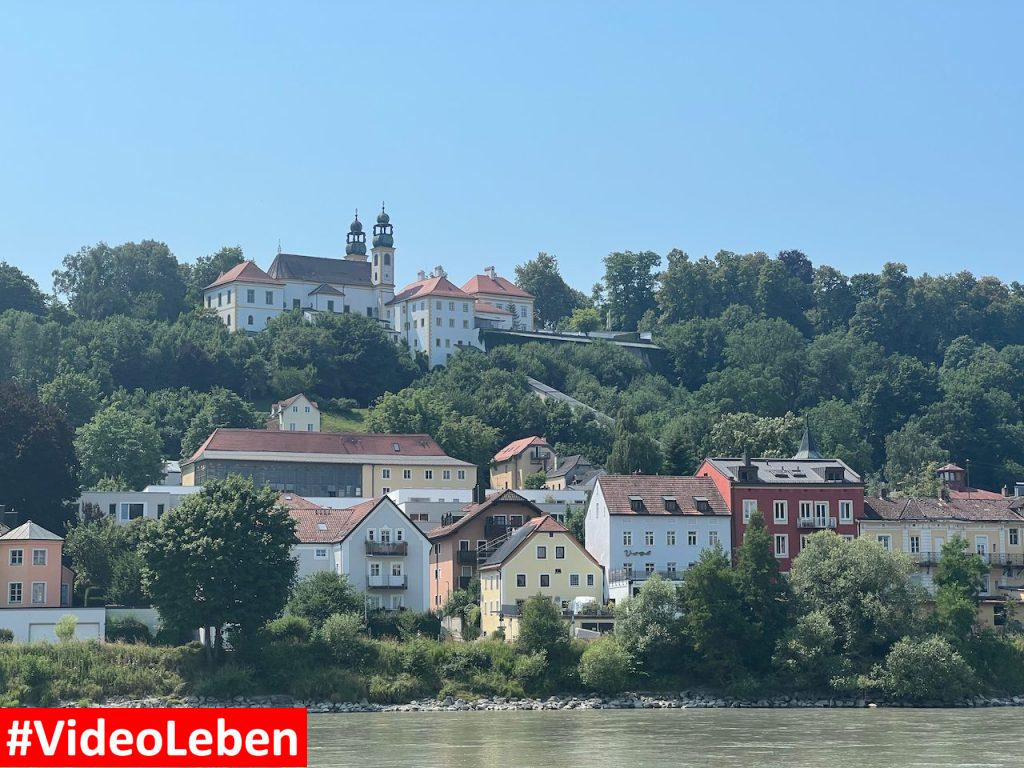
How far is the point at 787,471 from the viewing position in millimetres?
77250

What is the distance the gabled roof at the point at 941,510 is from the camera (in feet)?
254

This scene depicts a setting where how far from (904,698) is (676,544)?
47.1 feet

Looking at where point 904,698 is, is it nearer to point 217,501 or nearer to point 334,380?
point 217,501

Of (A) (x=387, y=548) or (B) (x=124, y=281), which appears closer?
(A) (x=387, y=548)

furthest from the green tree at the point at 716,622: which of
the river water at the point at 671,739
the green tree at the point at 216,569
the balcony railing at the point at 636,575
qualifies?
the green tree at the point at 216,569

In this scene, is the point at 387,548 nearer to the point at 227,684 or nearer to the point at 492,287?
the point at 227,684

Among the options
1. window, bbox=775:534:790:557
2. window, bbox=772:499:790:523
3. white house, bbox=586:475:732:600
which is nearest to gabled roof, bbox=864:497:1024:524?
window, bbox=772:499:790:523

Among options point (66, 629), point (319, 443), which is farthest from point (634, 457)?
point (66, 629)

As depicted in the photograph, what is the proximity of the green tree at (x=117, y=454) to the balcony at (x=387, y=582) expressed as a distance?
30.9m

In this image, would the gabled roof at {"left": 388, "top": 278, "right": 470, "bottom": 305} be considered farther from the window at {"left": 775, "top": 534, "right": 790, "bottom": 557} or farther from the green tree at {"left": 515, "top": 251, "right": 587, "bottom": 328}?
the window at {"left": 775, "top": 534, "right": 790, "bottom": 557}

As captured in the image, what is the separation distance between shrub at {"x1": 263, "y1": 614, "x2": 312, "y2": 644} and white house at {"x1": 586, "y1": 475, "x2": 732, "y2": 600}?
13745mm

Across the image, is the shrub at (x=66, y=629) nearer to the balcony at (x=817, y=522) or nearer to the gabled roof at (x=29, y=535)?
the gabled roof at (x=29, y=535)

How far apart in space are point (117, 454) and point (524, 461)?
25.4m

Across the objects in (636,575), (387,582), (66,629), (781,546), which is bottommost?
(66,629)
